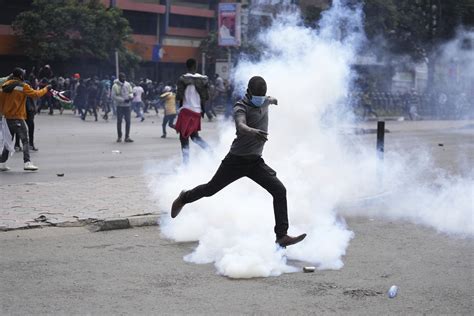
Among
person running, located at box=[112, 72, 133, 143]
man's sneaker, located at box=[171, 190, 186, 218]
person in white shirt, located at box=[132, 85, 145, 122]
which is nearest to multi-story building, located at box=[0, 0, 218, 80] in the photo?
person in white shirt, located at box=[132, 85, 145, 122]

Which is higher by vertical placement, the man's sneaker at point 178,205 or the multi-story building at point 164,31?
the multi-story building at point 164,31

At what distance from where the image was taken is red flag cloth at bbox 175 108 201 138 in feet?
33.6

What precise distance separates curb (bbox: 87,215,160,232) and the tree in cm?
2765

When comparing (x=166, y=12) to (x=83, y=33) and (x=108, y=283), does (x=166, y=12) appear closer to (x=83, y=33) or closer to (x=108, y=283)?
(x=83, y=33)

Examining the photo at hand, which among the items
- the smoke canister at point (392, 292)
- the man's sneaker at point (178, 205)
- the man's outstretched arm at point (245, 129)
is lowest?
the smoke canister at point (392, 292)

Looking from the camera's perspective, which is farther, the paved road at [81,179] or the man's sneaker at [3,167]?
the man's sneaker at [3,167]

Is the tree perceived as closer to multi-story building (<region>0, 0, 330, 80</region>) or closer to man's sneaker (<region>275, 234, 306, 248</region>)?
multi-story building (<region>0, 0, 330, 80</region>)

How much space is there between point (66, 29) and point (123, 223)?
28.4 meters

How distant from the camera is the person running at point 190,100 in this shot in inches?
403

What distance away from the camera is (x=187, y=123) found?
Answer: 10273mm

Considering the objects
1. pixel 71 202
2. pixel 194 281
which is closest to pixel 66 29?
pixel 71 202

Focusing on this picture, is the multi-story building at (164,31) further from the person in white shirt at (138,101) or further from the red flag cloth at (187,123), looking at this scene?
the red flag cloth at (187,123)

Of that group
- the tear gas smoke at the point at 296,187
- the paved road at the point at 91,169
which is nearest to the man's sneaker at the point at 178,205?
the tear gas smoke at the point at 296,187

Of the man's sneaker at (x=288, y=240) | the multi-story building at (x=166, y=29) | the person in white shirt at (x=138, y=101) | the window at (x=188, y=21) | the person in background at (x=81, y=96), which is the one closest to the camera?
the man's sneaker at (x=288, y=240)
